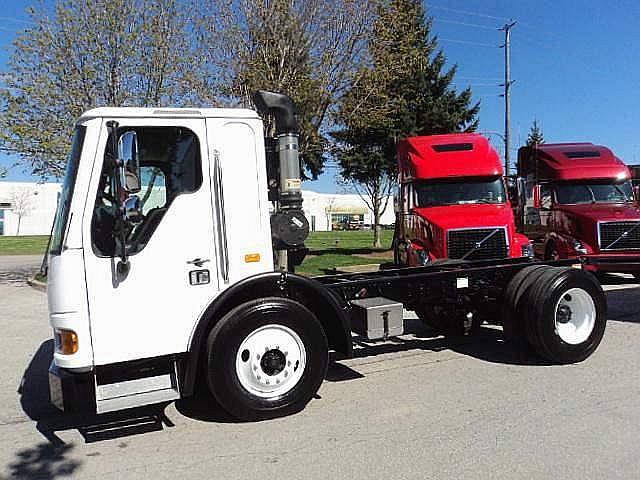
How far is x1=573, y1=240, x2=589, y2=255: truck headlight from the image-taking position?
531 inches

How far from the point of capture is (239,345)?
5234 millimetres

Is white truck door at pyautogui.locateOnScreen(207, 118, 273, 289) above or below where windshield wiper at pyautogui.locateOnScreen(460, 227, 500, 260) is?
above

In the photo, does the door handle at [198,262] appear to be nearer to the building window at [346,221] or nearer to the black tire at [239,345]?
the black tire at [239,345]

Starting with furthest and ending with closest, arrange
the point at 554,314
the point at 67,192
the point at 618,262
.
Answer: the point at 618,262 → the point at 554,314 → the point at 67,192

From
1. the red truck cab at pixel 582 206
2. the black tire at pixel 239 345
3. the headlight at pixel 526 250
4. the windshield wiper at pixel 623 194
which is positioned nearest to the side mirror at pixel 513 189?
the red truck cab at pixel 582 206

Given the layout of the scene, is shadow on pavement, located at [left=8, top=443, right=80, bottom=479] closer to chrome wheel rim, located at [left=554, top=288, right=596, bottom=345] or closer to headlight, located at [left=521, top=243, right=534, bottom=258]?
chrome wheel rim, located at [left=554, top=288, right=596, bottom=345]

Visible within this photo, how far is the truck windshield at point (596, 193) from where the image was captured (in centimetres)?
1417

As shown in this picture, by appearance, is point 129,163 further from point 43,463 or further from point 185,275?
point 43,463

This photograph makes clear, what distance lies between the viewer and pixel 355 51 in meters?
17.5

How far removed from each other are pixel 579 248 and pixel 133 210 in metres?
11.3

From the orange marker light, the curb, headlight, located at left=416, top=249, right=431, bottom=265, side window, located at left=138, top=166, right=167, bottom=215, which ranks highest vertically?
side window, located at left=138, top=166, right=167, bottom=215

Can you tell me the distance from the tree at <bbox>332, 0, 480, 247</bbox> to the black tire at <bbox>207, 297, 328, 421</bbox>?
13.5m

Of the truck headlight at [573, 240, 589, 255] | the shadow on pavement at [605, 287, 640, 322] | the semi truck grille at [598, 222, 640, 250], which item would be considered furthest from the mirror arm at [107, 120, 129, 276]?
the semi truck grille at [598, 222, 640, 250]

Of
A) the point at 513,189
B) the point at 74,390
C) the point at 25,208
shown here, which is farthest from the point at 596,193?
the point at 25,208
